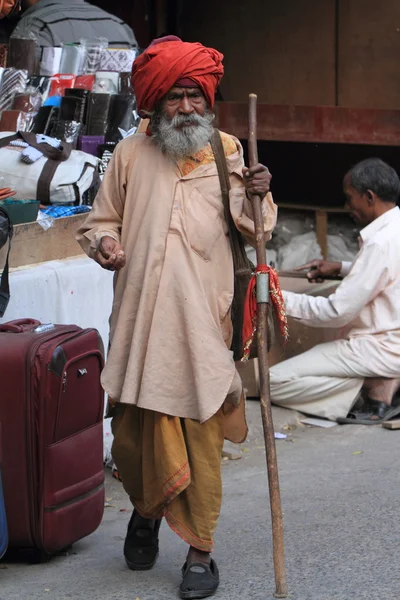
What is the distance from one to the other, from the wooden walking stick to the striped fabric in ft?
12.1

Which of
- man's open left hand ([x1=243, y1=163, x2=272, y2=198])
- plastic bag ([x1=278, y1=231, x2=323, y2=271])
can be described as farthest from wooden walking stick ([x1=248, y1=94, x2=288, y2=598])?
plastic bag ([x1=278, y1=231, x2=323, y2=271])

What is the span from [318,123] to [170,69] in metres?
4.96

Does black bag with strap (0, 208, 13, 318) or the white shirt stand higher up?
black bag with strap (0, 208, 13, 318)

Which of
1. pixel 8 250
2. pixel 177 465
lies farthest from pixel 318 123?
pixel 177 465

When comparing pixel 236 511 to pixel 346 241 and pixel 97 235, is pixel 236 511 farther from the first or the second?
pixel 346 241

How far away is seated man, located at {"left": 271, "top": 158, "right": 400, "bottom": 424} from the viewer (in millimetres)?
5980

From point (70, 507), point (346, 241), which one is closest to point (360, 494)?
point (70, 507)

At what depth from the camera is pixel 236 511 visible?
4.73 meters

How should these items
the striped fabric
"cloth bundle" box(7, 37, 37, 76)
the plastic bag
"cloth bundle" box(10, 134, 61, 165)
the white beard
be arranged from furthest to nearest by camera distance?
1. the plastic bag
2. the striped fabric
3. "cloth bundle" box(7, 37, 37, 76)
4. "cloth bundle" box(10, 134, 61, 165)
5. the white beard

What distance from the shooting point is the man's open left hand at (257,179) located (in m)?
3.53

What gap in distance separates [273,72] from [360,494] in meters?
4.92

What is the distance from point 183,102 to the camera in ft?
11.9

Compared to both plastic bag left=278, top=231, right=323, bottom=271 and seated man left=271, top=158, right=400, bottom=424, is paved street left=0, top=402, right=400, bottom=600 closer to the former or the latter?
seated man left=271, top=158, right=400, bottom=424

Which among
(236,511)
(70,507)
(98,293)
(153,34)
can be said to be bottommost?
(236,511)
